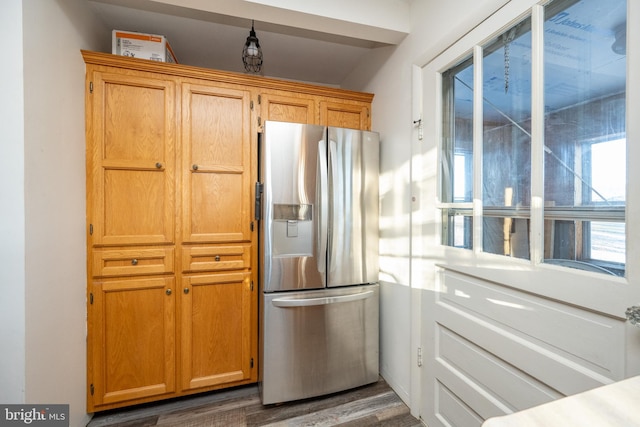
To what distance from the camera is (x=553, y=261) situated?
0.95 meters

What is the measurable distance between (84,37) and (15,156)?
932 mm

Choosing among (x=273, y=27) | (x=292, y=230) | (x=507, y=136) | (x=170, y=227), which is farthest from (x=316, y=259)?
(x=273, y=27)

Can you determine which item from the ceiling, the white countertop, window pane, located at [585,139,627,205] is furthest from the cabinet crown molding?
the white countertop

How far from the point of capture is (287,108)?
1929mm

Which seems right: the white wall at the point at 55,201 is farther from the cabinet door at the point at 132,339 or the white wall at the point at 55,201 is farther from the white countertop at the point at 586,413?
the white countertop at the point at 586,413

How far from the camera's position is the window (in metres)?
0.82

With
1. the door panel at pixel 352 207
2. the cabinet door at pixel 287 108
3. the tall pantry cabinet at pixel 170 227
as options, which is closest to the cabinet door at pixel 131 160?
the tall pantry cabinet at pixel 170 227

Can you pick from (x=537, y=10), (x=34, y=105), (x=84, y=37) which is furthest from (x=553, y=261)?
(x=84, y=37)

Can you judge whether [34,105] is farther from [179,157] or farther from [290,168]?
[290,168]

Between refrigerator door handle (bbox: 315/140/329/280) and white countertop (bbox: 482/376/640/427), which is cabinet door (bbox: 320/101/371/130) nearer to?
refrigerator door handle (bbox: 315/140/329/280)

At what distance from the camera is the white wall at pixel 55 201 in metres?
1.17

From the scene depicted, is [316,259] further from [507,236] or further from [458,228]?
[507,236]

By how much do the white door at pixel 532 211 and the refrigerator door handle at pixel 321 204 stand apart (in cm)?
64

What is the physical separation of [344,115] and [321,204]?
793 millimetres
